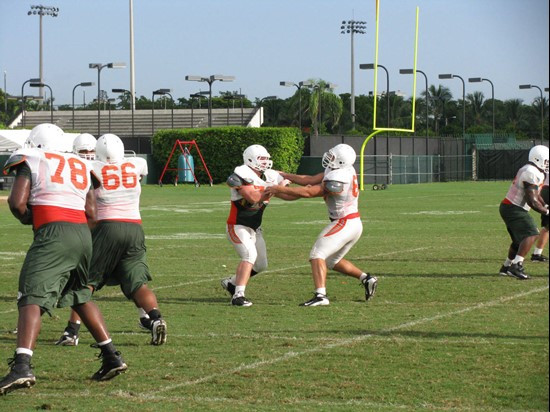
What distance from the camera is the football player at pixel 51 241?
7.32 metres

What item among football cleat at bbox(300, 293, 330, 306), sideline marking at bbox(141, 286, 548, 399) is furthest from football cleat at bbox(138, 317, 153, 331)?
football cleat at bbox(300, 293, 330, 306)

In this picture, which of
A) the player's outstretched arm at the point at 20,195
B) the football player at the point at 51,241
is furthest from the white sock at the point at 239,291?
A: the player's outstretched arm at the point at 20,195

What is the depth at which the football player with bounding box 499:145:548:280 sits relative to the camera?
13.7 m

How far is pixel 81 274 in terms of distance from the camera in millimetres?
7668

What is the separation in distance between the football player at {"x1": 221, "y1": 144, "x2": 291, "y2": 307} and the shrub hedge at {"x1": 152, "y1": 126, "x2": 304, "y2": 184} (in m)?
41.2

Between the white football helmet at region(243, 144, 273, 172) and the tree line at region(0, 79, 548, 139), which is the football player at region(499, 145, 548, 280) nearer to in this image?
the white football helmet at region(243, 144, 273, 172)

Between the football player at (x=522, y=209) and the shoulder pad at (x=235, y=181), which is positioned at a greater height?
the shoulder pad at (x=235, y=181)

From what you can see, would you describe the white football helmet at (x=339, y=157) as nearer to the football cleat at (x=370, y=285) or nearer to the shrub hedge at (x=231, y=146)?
the football cleat at (x=370, y=285)

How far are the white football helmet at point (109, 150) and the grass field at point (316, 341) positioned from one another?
1.58 m

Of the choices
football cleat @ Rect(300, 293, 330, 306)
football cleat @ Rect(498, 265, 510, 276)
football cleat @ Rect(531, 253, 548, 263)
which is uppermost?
football cleat @ Rect(300, 293, 330, 306)

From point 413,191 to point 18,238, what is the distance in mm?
25543

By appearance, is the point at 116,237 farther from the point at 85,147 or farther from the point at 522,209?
the point at 522,209

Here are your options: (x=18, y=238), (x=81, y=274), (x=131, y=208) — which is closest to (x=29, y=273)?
(x=81, y=274)

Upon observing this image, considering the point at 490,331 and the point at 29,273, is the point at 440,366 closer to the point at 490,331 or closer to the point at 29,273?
the point at 490,331
